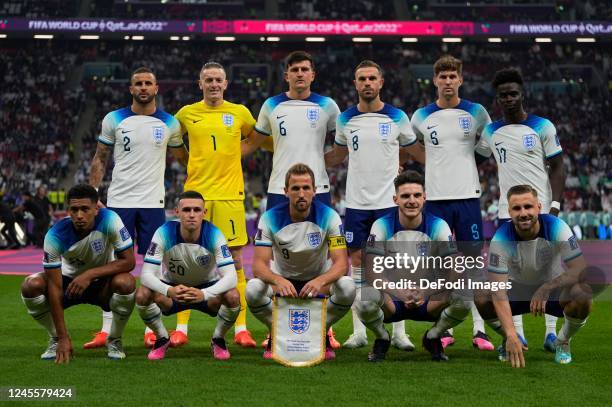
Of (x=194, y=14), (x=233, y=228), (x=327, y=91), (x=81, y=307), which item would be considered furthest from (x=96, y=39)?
(x=233, y=228)

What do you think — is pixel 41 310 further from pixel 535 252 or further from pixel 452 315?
pixel 535 252

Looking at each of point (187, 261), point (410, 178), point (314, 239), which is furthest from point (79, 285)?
point (410, 178)

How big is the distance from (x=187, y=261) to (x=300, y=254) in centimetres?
94

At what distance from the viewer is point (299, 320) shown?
6.06 m

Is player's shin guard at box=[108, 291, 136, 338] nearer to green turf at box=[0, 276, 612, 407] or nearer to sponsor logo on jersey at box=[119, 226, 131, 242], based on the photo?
green turf at box=[0, 276, 612, 407]

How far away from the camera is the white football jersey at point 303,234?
6.29 metres

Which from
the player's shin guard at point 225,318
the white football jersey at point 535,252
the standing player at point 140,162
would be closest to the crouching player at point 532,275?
the white football jersey at point 535,252

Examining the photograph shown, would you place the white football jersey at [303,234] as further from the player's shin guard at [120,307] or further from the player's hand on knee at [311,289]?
the player's shin guard at [120,307]

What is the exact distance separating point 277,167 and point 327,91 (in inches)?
1258

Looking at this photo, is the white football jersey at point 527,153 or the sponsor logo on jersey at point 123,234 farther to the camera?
the white football jersey at point 527,153

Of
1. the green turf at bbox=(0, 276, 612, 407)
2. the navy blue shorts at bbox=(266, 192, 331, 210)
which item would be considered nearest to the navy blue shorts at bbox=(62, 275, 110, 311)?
the green turf at bbox=(0, 276, 612, 407)

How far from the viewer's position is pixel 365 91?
7.15 meters

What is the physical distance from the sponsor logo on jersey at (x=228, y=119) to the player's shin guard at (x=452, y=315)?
8.93 ft

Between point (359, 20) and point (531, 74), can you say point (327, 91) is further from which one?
point (531, 74)
